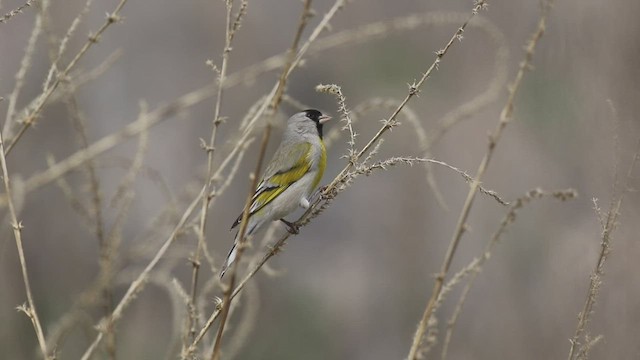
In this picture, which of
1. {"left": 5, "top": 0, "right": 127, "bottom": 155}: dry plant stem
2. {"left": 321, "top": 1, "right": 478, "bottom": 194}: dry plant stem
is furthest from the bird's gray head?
{"left": 5, "top": 0, "right": 127, "bottom": 155}: dry plant stem

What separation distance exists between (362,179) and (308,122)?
5.42 m

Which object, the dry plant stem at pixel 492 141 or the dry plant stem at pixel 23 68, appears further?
the dry plant stem at pixel 23 68

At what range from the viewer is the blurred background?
6895 mm

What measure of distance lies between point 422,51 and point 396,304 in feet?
8.35

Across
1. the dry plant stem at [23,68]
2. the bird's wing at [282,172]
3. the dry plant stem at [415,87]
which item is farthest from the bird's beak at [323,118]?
the dry plant stem at [23,68]

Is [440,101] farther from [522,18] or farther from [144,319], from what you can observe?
[144,319]

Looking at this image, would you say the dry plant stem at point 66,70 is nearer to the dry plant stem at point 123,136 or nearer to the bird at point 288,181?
the dry plant stem at point 123,136

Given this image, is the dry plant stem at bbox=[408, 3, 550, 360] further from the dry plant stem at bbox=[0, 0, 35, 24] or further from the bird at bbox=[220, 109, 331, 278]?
the bird at bbox=[220, 109, 331, 278]

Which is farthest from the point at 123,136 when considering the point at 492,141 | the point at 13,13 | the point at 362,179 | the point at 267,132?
the point at 362,179

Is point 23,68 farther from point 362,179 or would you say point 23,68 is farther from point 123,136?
point 362,179


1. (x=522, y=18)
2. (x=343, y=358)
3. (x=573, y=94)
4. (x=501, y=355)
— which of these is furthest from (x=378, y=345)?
(x=522, y=18)

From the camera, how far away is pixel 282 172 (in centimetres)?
336

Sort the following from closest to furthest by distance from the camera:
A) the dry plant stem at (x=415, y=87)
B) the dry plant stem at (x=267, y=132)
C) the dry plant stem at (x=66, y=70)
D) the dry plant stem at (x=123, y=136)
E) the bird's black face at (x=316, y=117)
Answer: the dry plant stem at (x=267, y=132) → the dry plant stem at (x=123, y=136) → the dry plant stem at (x=66, y=70) → the dry plant stem at (x=415, y=87) → the bird's black face at (x=316, y=117)

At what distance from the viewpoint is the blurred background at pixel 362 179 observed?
271 inches
